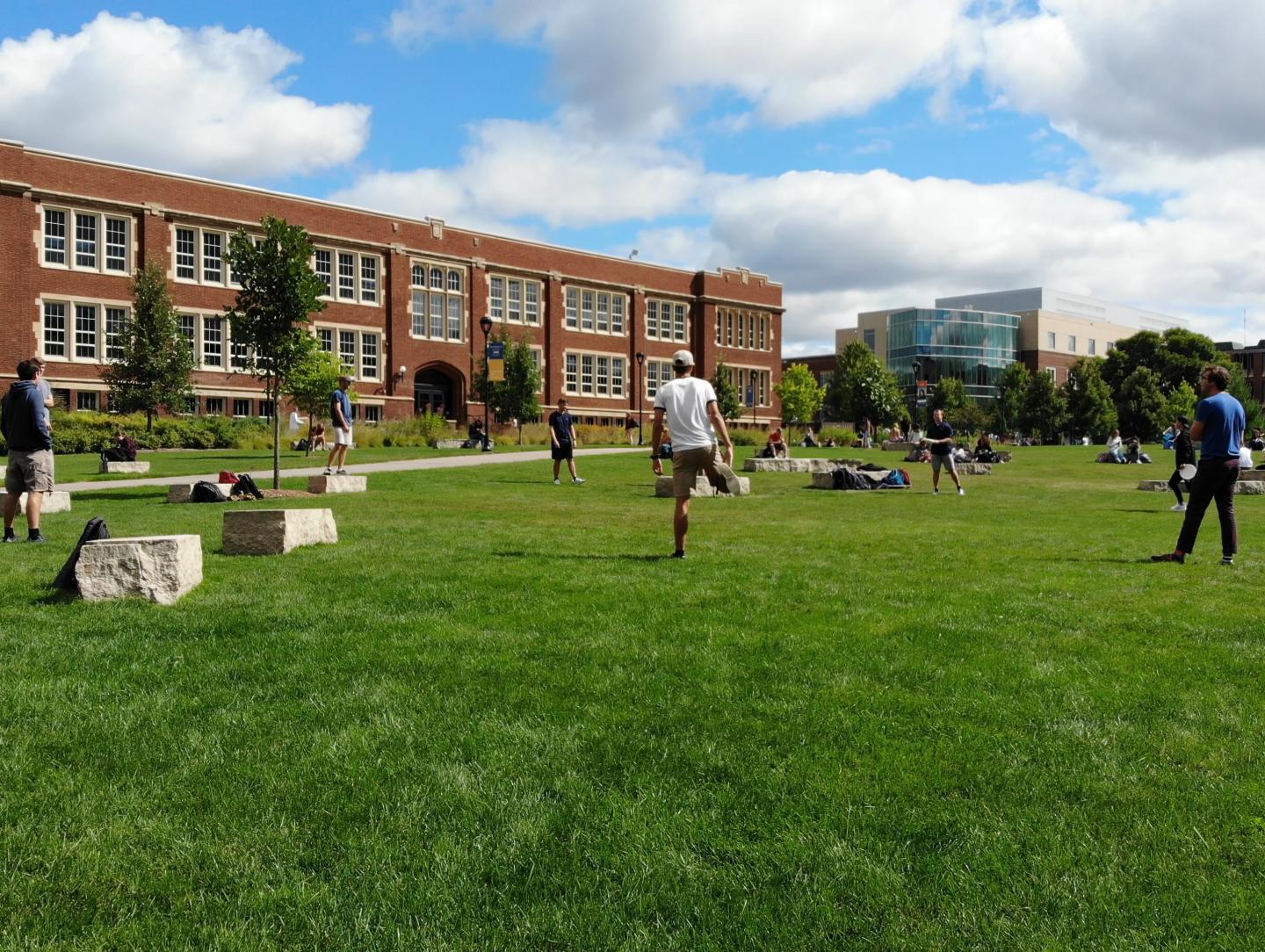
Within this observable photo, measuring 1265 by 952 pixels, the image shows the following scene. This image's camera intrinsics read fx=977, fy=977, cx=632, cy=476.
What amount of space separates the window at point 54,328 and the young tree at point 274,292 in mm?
29554

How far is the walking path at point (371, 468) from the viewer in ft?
64.8

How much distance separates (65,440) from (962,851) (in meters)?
37.0

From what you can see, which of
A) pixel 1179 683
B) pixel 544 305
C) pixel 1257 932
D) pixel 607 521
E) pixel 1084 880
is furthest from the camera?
pixel 544 305

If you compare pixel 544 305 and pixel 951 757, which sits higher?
pixel 544 305

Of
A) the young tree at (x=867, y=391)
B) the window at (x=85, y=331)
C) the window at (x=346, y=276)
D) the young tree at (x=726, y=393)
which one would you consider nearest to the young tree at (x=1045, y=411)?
the young tree at (x=867, y=391)

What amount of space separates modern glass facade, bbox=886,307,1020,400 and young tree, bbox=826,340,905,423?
126ft

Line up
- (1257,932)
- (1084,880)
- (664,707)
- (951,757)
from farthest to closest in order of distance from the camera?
(664,707)
(951,757)
(1084,880)
(1257,932)

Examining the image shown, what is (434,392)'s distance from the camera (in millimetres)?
56812

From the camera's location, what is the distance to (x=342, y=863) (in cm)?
317

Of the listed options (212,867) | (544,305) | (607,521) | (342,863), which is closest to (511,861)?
(342,863)

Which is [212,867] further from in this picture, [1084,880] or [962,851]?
[1084,880]

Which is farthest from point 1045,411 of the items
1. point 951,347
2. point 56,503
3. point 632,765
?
point 632,765

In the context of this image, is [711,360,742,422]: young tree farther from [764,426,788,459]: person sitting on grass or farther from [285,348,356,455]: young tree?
[764,426,788,459]: person sitting on grass

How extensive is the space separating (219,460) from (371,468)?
5416 mm
